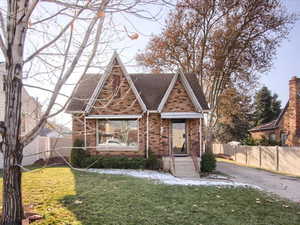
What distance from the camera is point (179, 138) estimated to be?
15.0 metres

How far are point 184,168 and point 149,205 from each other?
7576 mm

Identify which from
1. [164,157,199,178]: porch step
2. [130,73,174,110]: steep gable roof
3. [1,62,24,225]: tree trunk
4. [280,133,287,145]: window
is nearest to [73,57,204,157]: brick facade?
[130,73,174,110]: steep gable roof

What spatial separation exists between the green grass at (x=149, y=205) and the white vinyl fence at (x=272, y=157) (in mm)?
8515

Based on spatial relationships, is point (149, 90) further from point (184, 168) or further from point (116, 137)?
point (184, 168)

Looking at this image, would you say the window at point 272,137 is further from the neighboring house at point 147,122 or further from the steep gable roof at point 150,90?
the neighboring house at point 147,122

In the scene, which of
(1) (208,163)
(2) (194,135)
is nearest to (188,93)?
(2) (194,135)

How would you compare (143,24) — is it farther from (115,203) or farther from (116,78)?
(116,78)

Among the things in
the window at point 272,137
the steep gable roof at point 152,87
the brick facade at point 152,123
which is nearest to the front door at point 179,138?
the brick facade at point 152,123

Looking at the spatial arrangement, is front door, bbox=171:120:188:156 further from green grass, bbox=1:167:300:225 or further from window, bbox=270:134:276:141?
window, bbox=270:134:276:141

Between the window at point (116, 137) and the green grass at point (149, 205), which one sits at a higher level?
the window at point (116, 137)

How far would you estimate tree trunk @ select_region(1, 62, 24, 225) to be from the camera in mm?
3953

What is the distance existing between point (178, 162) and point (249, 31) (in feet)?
48.3

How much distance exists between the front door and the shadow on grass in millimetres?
6597

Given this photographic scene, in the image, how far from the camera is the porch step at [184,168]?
41.3 feet
